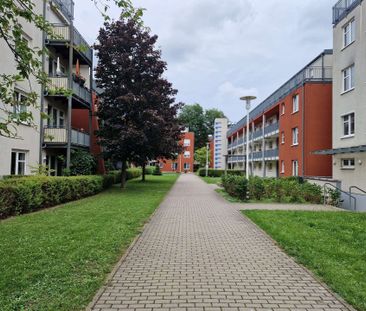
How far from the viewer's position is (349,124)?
69.8 ft

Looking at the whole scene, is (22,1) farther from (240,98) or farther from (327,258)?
(240,98)

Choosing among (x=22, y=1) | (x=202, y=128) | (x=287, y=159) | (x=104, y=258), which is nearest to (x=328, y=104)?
(x=287, y=159)

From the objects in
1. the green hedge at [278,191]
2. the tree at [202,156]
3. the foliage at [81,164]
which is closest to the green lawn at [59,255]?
the green hedge at [278,191]

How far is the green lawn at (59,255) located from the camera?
4.55 metres

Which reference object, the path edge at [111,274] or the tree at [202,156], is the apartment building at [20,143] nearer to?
the path edge at [111,274]

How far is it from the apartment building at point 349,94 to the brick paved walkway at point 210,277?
43.5ft

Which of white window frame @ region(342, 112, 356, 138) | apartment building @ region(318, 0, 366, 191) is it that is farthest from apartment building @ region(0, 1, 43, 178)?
white window frame @ region(342, 112, 356, 138)

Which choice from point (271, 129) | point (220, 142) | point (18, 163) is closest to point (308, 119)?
point (271, 129)

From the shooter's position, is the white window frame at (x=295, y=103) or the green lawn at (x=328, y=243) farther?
the white window frame at (x=295, y=103)

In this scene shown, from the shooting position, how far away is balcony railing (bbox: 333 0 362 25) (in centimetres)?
2123

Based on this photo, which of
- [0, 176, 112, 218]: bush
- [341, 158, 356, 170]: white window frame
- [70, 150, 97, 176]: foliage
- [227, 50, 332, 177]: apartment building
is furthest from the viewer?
[227, 50, 332, 177]: apartment building

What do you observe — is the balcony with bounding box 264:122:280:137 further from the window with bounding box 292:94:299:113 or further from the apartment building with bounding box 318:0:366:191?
the apartment building with bounding box 318:0:366:191

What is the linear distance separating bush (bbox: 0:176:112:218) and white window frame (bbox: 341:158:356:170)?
48.2ft

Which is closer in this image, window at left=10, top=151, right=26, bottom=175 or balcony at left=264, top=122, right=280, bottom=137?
window at left=10, top=151, right=26, bottom=175
